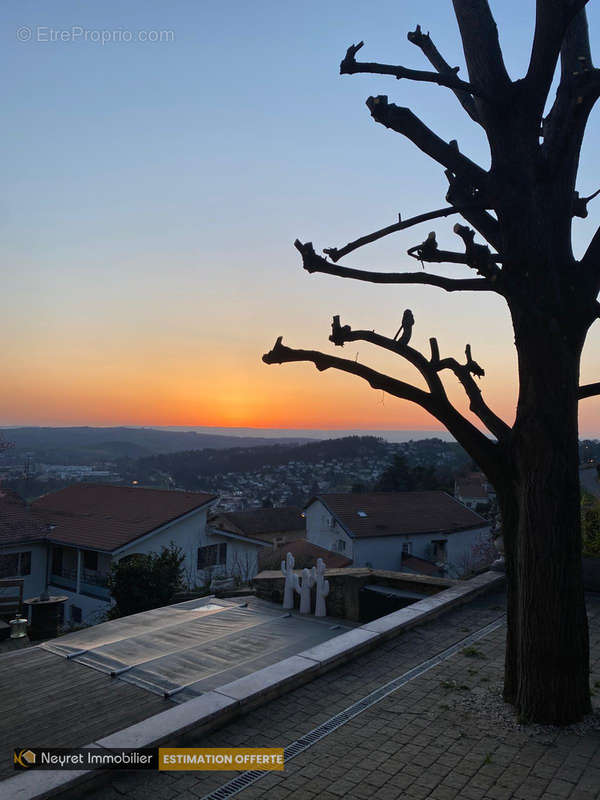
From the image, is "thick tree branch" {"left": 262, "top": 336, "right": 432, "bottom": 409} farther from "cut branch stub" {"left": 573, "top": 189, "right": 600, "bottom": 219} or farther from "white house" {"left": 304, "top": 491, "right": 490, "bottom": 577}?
"white house" {"left": 304, "top": 491, "right": 490, "bottom": 577}

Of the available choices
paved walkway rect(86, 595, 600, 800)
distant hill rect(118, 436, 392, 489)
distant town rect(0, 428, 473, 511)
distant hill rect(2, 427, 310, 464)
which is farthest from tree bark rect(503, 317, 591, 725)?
distant hill rect(2, 427, 310, 464)

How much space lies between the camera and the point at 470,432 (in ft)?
17.2

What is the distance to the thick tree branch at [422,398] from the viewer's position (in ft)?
17.0

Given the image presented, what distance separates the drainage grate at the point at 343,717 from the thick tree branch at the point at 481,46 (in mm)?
5484

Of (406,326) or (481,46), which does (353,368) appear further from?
(481,46)

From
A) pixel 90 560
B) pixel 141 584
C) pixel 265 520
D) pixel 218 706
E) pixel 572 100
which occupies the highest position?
pixel 572 100

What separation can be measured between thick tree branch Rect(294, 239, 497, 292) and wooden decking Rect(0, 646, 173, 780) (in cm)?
492

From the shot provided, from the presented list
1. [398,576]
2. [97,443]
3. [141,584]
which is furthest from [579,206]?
[97,443]

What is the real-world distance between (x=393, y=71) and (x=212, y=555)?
23810 mm

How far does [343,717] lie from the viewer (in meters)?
4.82

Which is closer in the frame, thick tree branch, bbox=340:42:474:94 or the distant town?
thick tree branch, bbox=340:42:474:94

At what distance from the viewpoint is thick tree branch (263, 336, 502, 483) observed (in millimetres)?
5168

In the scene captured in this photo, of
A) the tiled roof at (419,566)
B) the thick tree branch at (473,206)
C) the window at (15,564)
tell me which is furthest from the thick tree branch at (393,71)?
the tiled roof at (419,566)

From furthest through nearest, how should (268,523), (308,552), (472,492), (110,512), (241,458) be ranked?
1. (241,458)
2. (472,492)
3. (268,523)
4. (110,512)
5. (308,552)
